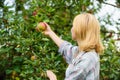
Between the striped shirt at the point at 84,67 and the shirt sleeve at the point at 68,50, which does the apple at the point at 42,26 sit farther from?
the striped shirt at the point at 84,67

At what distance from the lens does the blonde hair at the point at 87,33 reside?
3.47 metres

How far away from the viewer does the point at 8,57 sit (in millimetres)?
5043

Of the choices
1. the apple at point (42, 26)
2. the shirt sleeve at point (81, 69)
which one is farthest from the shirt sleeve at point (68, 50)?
the shirt sleeve at point (81, 69)

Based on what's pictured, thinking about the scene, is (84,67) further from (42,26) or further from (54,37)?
(42,26)

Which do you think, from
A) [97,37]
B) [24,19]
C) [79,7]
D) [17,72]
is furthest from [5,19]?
[97,37]

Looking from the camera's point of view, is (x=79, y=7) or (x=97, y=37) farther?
(x=79, y=7)

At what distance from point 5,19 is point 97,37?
1628 mm

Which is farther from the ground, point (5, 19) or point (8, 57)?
point (5, 19)

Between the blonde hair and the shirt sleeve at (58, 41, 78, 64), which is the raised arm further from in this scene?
the blonde hair

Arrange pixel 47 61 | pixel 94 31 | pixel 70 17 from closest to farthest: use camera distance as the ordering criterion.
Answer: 1. pixel 94 31
2. pixel 47 61
3. pixel 70 17

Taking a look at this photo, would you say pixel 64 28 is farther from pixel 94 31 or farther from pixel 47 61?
pixel 94 31

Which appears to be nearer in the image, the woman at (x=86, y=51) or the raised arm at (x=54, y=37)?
the woman at (x=86, y=51)

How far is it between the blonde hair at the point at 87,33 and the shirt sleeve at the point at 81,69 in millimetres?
105

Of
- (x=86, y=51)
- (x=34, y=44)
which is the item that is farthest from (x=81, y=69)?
(x=34, y=44)
